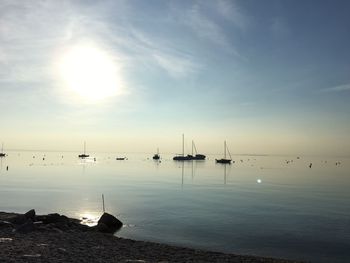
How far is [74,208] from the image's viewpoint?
2095 inches

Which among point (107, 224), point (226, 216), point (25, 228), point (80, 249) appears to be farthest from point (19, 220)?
point (226, 216)

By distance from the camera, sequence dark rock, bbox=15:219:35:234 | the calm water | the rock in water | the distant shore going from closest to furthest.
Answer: the distant shore, dark rock, bbox=15:219:35:234, the calm water, the rock in water

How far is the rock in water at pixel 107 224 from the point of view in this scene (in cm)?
3553

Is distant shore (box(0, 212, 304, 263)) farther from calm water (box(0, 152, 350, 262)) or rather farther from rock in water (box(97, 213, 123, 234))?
calm water (box(0, 152, 350, 262))

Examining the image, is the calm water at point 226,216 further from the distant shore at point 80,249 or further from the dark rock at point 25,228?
the dark rock at point 25,228

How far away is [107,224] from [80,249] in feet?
43.8

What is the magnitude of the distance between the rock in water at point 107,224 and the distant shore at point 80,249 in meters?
3.42

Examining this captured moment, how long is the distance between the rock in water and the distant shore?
342 cm

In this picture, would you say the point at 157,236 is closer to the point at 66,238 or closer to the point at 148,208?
the point at 66,238

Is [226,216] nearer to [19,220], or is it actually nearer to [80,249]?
[19,220]

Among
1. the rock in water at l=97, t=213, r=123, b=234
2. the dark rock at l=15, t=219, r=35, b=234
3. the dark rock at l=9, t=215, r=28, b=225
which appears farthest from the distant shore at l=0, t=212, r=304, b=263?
the rock in water at l=97, t=213, r=123, b=234

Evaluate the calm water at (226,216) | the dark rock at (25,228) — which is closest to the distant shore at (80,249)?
the dark rock at (25,228)

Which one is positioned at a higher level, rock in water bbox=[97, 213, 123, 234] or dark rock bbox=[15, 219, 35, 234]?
dark rock bbox=[15, 219, 35, 234]

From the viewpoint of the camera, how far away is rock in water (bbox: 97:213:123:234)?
3553cm
